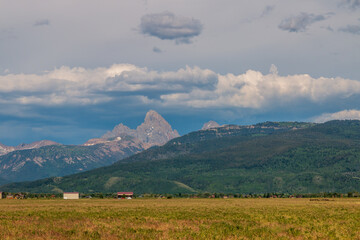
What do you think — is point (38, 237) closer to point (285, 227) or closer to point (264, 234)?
point (264, 234)

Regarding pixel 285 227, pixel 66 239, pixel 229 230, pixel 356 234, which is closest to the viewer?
pixel 66 239

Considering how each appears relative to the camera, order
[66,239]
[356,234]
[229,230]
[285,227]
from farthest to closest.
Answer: [285,227] → [229,230] → [356,234] → [66,239]

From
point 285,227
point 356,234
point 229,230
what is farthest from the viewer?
point 285,227

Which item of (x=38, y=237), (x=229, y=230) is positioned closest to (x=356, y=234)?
(x=229, y=230)

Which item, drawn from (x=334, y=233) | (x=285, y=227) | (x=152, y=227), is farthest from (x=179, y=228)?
(x=334, y=233)

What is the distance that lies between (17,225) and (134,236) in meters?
21.3

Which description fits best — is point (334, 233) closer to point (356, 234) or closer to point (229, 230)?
point (356, 234)

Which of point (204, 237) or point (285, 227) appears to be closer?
point (204, 237)

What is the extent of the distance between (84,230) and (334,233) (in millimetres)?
31370

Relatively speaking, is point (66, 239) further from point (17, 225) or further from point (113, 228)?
point (17, 225)

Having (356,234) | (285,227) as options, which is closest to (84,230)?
(285,227)

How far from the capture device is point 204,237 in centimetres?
5728

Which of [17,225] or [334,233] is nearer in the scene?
[334,233]

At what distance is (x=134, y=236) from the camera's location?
5859 centimetres
